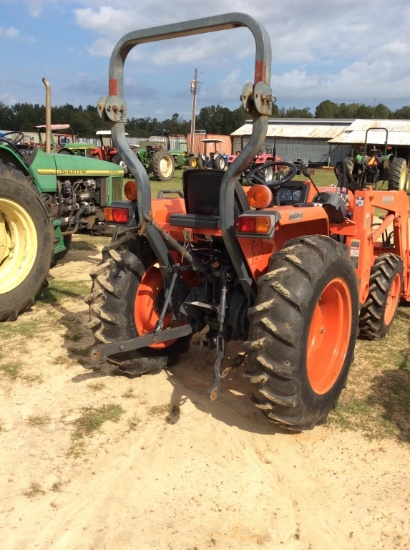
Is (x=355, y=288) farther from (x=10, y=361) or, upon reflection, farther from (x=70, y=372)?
(x=10, y=361)

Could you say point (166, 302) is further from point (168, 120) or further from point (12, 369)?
point (168, 120)

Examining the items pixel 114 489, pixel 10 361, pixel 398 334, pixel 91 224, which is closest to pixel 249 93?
pixel 114 489

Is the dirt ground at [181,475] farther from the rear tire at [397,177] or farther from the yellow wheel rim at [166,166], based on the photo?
the yellow wheel rim at [166,166]

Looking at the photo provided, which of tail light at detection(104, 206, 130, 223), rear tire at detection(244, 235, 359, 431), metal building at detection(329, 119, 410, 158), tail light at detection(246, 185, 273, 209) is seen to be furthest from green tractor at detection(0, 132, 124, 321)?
metal building at detection(329, 119, 410, 158)


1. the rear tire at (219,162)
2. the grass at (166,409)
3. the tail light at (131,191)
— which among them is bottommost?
A: the grass at (166,409)

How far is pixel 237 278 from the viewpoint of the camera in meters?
3.49

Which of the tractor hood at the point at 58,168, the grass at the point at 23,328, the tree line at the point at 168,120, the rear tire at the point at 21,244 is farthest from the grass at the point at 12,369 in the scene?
the tree line at the point at 168,120

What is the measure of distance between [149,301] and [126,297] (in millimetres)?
281

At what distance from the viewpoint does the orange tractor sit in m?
2.90

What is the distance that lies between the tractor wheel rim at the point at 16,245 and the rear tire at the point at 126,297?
1.84m

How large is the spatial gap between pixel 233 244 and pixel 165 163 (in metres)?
19.8

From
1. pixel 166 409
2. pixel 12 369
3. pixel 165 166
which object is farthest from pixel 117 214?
pixel 165 166

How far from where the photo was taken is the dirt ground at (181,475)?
2.45m

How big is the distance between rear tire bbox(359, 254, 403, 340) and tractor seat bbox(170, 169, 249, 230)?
6.54 ft
